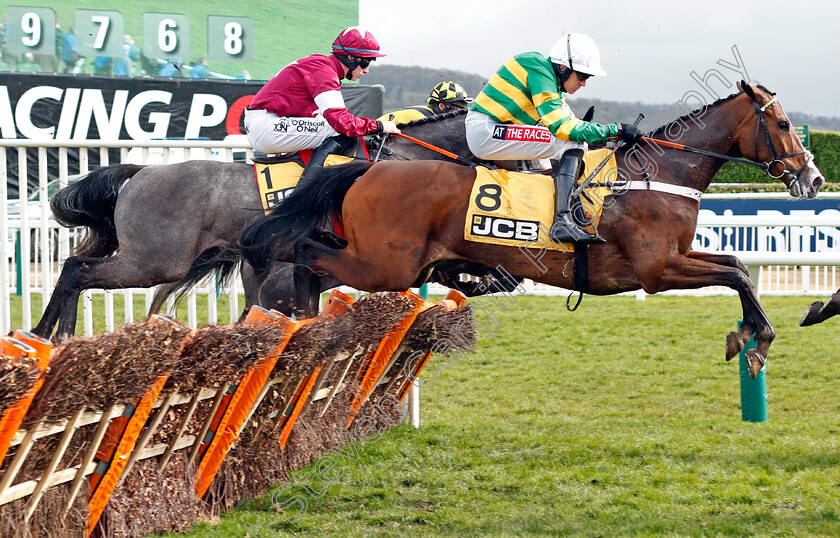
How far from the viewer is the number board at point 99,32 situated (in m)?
16.0

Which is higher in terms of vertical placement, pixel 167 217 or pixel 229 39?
pixel 229 39

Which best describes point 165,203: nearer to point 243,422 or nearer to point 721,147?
point 243,422

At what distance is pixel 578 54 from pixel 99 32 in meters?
14.1

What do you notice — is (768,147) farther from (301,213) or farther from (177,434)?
(177,434)

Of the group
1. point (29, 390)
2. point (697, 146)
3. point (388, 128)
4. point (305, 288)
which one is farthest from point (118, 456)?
point (697, 146)

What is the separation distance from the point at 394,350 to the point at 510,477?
81 cm

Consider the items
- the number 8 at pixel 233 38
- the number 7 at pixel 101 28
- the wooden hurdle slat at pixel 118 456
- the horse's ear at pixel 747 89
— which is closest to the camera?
the wooden hurdle slat at pixel 118 456

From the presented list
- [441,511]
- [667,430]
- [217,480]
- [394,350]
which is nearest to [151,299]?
[394,350]

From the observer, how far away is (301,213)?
429 centimetres

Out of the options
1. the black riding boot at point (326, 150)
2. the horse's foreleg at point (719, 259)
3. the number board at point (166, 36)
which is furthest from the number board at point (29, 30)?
the horse's foreleg at point (719, 259)

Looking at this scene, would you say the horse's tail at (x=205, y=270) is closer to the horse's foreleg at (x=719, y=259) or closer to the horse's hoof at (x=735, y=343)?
the horse's foreleg at (x=719, y=259)

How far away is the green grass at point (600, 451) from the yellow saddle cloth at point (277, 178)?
52.6 inches

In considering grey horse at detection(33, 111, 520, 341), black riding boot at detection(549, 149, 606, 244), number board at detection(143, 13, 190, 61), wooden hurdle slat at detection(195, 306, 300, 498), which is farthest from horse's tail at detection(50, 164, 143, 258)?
number board at detection(143, 13, 190, 61)

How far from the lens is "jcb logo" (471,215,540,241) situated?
157 inches
